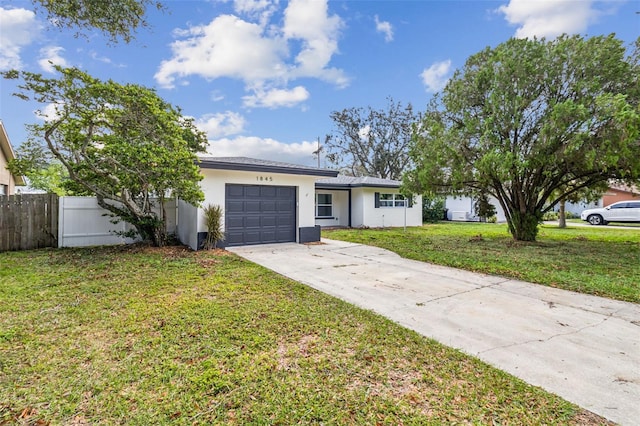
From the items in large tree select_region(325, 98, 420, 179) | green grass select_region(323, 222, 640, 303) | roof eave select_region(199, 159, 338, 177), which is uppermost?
large tree select_region(325, 98, 420, 179)

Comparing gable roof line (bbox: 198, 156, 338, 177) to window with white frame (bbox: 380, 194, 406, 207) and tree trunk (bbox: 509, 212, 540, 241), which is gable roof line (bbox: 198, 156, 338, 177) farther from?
window with white frame (bbox: 380, 194, 406, 207)

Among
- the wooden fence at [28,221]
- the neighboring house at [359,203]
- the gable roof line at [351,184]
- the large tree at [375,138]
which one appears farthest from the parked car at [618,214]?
the wooden fence at [28,221]

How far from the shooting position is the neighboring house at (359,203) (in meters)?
17.7

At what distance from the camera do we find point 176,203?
11047 millimetres

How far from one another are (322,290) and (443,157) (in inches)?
298

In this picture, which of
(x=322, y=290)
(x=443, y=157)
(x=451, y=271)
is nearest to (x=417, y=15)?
(x=443, y=157)

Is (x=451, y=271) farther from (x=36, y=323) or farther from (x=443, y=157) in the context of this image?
(x=36, y=323)

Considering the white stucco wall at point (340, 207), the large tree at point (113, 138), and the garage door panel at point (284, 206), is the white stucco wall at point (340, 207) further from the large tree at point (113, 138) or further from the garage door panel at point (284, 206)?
the large tree at point (113, 138)

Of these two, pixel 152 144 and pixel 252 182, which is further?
pixel 252 182

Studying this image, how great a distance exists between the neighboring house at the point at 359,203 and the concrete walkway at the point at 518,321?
34.6ft

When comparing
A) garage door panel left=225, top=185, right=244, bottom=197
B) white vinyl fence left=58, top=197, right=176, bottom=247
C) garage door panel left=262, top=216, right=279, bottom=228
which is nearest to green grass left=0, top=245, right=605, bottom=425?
garage door panel left=225, top=185, right=244, bottom=197

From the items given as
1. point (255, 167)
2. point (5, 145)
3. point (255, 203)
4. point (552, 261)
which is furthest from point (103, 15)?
point (5, 145)

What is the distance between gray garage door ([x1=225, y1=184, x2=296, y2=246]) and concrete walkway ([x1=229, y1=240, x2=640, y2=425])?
318cm

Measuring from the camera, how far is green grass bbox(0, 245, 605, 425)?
86.9 inches
